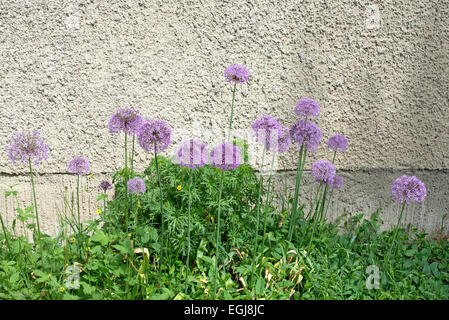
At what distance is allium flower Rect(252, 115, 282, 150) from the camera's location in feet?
6.61

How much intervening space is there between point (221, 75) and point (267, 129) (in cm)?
90

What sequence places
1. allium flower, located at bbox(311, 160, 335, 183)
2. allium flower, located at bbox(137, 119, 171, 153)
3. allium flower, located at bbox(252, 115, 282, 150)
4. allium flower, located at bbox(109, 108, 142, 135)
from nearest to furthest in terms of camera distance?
allium flower, located at bbox(137, 119, 171, 153) → allium flower, located at bbox(109, 108, 142, 135) → allium flower, located at bbox(252, 115, 282, 150) → allium flower, located at bbox(311, 160, 335, 183)

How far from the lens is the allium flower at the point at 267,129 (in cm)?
201

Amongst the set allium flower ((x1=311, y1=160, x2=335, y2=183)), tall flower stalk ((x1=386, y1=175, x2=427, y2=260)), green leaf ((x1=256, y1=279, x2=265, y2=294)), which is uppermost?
allium flower ((x1=311, y1=160, x2=335, y2=183))

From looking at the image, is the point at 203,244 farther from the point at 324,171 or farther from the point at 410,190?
the point at 410,190

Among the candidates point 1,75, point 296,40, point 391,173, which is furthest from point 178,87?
point 391,173

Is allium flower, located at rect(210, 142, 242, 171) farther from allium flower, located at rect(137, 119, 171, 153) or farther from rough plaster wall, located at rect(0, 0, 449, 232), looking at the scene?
rough plaster wall, located at rect(0, 0, 449, 232)

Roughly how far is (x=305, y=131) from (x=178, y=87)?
41.4 inches

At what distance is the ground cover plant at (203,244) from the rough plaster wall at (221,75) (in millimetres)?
352

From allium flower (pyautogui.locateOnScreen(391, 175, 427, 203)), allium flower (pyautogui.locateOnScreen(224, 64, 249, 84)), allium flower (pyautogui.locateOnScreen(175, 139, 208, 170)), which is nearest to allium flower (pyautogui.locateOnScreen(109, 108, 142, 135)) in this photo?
allium flower (pyautogui.locateOnScreen(175, 139, 208, 170))

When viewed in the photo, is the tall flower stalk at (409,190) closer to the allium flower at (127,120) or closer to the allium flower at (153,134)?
the allium flower at (153,134)

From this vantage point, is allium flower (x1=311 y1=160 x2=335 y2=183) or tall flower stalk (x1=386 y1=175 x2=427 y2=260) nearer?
tall flower stalk (x1=386 y1=175 x2=427 y2=260)

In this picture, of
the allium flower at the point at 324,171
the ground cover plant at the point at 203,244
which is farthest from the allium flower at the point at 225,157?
the allium flower at the point at 324,171

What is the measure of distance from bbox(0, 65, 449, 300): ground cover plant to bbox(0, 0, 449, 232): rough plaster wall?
13.8 inches
